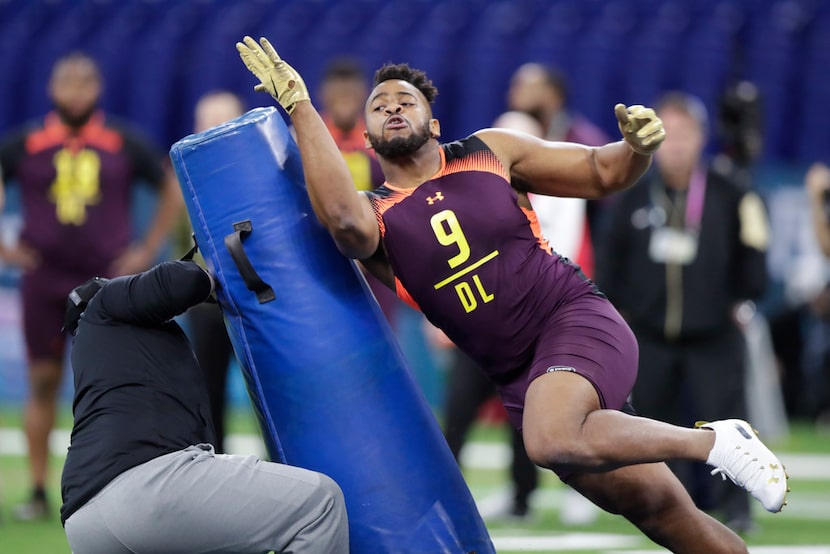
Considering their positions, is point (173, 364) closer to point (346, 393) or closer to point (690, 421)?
point (346, 393)

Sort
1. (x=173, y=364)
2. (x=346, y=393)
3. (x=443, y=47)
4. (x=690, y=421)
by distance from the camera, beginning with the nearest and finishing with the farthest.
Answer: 1. (x=173, y=364)
2. (x=346, y=393)
3. (x=690, y=421)
4. (x=443, y=47)

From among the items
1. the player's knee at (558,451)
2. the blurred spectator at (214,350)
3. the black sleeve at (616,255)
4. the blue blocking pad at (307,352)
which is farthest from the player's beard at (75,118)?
the player's knee at (558,451)

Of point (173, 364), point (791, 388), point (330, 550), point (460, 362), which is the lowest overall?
point (791, 388)

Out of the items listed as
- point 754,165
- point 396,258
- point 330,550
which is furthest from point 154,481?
point 754,165

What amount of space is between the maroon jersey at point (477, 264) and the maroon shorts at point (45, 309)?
116 inches

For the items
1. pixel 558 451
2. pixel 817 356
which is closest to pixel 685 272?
pixel 558 451

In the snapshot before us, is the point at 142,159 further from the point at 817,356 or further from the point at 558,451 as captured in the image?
the point at 817,356

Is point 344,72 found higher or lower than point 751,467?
higher

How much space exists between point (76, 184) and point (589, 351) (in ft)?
12.4

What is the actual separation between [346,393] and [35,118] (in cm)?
713

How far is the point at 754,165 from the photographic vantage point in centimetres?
978

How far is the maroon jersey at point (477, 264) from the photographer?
4.34 m

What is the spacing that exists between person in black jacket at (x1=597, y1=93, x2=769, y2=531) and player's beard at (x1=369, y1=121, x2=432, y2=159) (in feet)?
7.96

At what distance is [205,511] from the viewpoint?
3.80 meters
